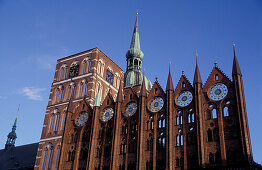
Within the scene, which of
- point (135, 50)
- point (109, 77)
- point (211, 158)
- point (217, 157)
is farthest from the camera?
point (135, 50)

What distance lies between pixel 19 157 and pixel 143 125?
45.0m

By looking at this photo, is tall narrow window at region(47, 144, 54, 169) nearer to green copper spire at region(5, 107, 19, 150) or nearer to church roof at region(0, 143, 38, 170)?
church roof at region(0, 143, 38, 170)

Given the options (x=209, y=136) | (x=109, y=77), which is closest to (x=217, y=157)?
(x=209, y=136)

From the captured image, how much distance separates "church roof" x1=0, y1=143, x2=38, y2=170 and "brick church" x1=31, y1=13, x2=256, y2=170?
59.7 feet

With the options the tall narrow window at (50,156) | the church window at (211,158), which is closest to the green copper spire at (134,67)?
the tall narrow window at (50,156)

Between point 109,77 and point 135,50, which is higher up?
point 135,50

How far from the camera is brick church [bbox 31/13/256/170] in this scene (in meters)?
39.7

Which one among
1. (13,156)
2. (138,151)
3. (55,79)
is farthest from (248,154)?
(13,156)

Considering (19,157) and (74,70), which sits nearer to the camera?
(74,70)

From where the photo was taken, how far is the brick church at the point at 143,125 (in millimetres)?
39688

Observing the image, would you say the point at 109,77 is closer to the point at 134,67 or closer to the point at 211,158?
the point at 134,67

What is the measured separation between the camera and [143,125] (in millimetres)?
46000

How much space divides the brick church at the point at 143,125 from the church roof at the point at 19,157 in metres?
18.2

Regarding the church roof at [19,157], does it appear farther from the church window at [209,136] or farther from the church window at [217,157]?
the church window at [217,157]
